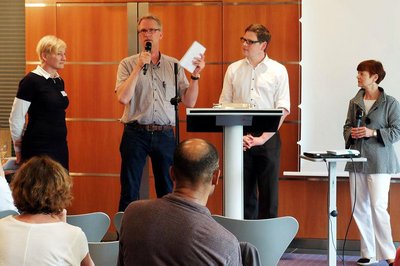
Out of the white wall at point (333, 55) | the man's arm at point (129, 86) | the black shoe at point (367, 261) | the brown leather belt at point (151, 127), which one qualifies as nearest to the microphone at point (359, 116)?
the white wall at point (333, 55)

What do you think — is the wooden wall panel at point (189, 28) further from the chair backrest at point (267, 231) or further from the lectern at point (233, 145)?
the chair backrest at point (267, 231)

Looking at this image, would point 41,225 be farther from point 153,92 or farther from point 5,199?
point 153,92

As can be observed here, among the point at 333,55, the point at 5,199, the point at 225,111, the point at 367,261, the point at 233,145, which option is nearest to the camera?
the point at 5,199

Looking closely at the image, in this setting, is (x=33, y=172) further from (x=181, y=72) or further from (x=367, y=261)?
(x=367, y=261)

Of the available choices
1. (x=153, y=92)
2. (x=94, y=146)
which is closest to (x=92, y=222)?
(x=153, y=92)

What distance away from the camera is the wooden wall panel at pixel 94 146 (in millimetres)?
7098

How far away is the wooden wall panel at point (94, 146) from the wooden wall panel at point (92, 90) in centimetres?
11

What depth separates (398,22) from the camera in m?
6.37

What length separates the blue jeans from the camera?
579cm

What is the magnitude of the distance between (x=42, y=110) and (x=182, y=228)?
3641 millimetres

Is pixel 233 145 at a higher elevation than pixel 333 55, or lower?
lower

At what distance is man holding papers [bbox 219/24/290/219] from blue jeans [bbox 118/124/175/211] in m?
0.72

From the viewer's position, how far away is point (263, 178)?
6141mm

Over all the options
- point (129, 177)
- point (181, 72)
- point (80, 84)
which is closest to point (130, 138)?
point (129, 177)
